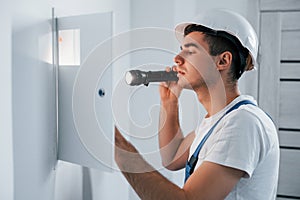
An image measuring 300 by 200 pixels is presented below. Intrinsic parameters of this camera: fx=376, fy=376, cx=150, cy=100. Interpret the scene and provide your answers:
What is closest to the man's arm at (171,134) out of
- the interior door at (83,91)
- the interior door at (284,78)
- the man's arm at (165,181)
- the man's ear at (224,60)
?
the interior door at (83,91)

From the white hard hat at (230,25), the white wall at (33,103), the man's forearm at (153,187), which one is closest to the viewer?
the man's forearm at (153,187)

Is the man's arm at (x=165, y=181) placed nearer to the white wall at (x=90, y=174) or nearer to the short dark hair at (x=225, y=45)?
the short dark hair at (x=225, y=45)

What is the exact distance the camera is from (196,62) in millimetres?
888

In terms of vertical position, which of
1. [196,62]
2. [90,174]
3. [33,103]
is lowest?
[90,174]

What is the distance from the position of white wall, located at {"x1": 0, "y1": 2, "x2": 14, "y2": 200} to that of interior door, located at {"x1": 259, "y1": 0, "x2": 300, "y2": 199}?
4.35 feet

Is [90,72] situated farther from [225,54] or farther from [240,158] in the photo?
[240,158]

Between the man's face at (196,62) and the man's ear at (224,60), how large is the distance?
14 mm

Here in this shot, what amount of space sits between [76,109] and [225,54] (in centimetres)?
56

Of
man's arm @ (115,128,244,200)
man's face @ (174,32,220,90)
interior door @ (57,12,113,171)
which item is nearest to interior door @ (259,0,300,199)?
interior door @ (57,12,113,171)

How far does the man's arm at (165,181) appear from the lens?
73cm

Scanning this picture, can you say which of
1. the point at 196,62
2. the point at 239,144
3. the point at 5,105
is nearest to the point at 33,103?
the point at 5,105

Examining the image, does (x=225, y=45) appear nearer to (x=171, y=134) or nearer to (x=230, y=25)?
(x=230, y=25)

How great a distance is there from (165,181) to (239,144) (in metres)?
0.17

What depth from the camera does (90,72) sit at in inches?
45.8
